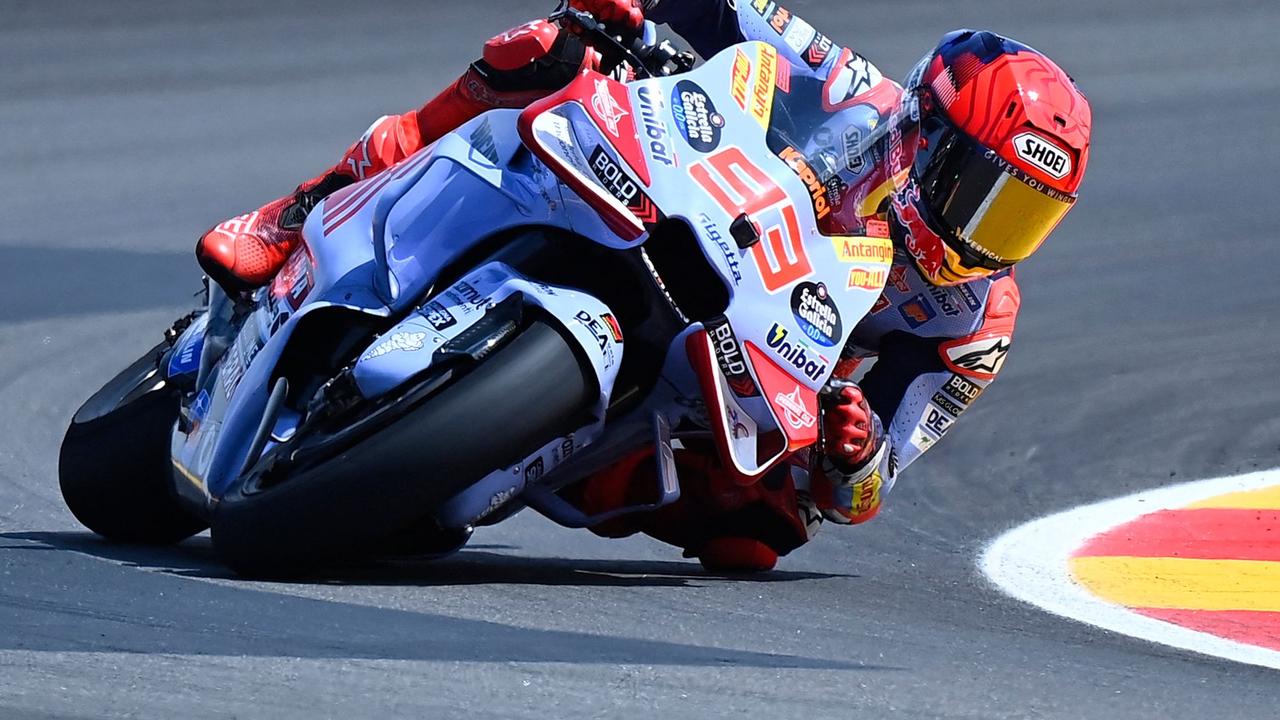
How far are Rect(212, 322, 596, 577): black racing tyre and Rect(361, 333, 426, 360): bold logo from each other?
0.14 metres

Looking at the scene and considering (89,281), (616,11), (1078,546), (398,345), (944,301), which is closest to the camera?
(398,345)

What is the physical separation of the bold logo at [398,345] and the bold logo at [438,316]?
45mm

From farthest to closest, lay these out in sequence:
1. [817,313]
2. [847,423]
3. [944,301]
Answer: [944,301]
[847,423]
[817,313]

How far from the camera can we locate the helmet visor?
14.8ft

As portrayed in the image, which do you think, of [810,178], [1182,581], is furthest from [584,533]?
[810,178]

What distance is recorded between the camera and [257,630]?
11.1ft

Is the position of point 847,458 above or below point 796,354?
below

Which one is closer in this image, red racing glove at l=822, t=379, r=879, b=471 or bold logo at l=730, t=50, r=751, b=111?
bold logo at l=730, t=50, r=751, b=111

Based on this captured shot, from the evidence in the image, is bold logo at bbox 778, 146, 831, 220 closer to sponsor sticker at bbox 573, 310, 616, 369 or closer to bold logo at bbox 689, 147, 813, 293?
bold logo at bbox 689, 147, 813, 293

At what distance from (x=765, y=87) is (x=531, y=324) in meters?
0.85

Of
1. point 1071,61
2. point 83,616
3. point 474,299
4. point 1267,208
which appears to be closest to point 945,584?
point 474,299

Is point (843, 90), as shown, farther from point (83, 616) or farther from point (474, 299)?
point (83, 616)

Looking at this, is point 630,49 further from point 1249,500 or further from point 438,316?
point 1249,500

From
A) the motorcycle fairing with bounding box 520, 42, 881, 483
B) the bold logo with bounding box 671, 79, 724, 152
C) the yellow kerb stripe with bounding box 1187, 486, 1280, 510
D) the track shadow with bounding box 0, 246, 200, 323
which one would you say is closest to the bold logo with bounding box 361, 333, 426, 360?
the motorcycle fairing with bounding box 520, 42, 881, 483
